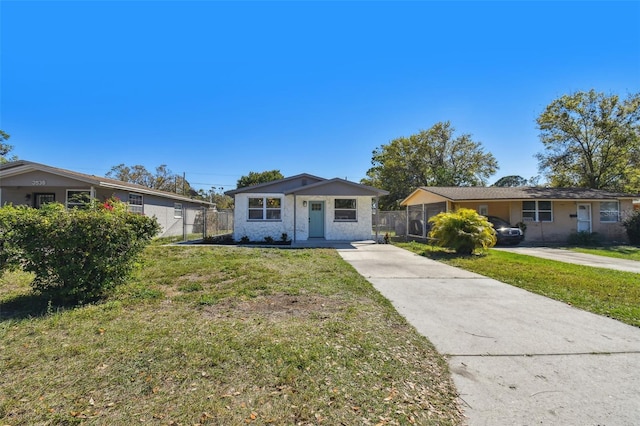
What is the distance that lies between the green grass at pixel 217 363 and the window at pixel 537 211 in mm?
15434

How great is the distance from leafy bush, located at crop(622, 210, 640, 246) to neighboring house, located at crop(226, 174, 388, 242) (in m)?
13.7

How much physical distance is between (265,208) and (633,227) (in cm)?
1959

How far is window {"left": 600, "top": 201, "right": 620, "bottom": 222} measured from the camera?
1667cm

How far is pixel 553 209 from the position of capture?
1633cm

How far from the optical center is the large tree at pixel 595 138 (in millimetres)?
21500

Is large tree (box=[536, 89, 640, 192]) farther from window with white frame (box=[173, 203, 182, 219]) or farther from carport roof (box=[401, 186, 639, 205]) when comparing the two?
window with white frame (box=[173, 203, 182, 219])

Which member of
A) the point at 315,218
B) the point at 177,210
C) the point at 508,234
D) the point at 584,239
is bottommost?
the point at 584,239

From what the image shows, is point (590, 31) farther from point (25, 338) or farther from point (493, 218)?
point (25, 338)

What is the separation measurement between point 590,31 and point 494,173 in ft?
91.7

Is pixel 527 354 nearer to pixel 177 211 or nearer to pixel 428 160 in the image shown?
pixel 177 211

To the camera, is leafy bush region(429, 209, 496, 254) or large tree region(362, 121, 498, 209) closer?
leafy bush region(429, 209, 496, 254)

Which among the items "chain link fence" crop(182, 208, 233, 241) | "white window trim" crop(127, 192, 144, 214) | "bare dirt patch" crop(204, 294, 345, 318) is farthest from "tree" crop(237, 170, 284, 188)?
"bare dirt patch" crop(204, 294, 345, 318)

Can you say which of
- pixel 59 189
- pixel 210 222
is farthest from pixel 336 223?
pixel 59 189

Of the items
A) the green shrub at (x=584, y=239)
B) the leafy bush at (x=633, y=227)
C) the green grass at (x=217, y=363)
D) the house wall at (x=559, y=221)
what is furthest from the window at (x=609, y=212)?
the green grass at (x=217, y=363)
